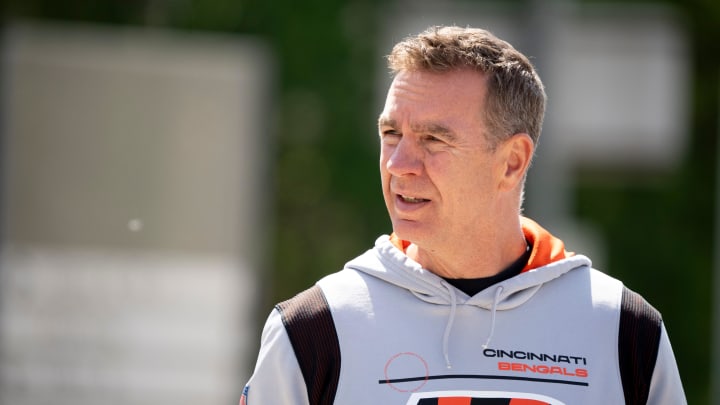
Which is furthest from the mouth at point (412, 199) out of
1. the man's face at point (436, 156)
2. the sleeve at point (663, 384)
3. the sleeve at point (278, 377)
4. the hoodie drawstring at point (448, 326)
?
the sleeve at point (663, 384)

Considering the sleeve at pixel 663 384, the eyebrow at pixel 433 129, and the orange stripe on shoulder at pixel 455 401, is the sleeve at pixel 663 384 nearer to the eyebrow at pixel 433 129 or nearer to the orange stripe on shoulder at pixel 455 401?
the orange stripe on shoulder at pixel 455 401

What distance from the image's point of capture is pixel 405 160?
9.29 feet

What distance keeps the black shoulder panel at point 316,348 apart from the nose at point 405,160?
39 cm

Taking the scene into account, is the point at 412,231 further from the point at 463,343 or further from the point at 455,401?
the point at 455,401

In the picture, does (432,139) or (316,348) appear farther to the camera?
(432,139)

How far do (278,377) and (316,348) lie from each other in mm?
115

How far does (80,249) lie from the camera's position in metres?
8.32

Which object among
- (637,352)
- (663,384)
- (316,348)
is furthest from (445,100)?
(663,384)

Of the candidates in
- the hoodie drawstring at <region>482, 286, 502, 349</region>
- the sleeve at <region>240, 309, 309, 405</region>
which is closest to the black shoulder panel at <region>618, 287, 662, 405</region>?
the hoodie drawstring at <region>482, 286, 502, 349</region>

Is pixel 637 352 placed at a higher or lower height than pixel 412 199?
lower

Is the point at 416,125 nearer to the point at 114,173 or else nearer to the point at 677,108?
the point at 114,173

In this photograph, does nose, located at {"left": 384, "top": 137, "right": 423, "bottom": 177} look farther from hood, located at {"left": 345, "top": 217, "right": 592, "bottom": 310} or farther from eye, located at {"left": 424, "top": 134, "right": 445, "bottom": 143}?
hood, located at {"left": 345, "top": 217, "right": 592, "bottom": 310}

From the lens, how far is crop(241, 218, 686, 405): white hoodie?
275 cm

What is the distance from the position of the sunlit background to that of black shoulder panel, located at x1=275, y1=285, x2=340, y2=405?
4.39 m
